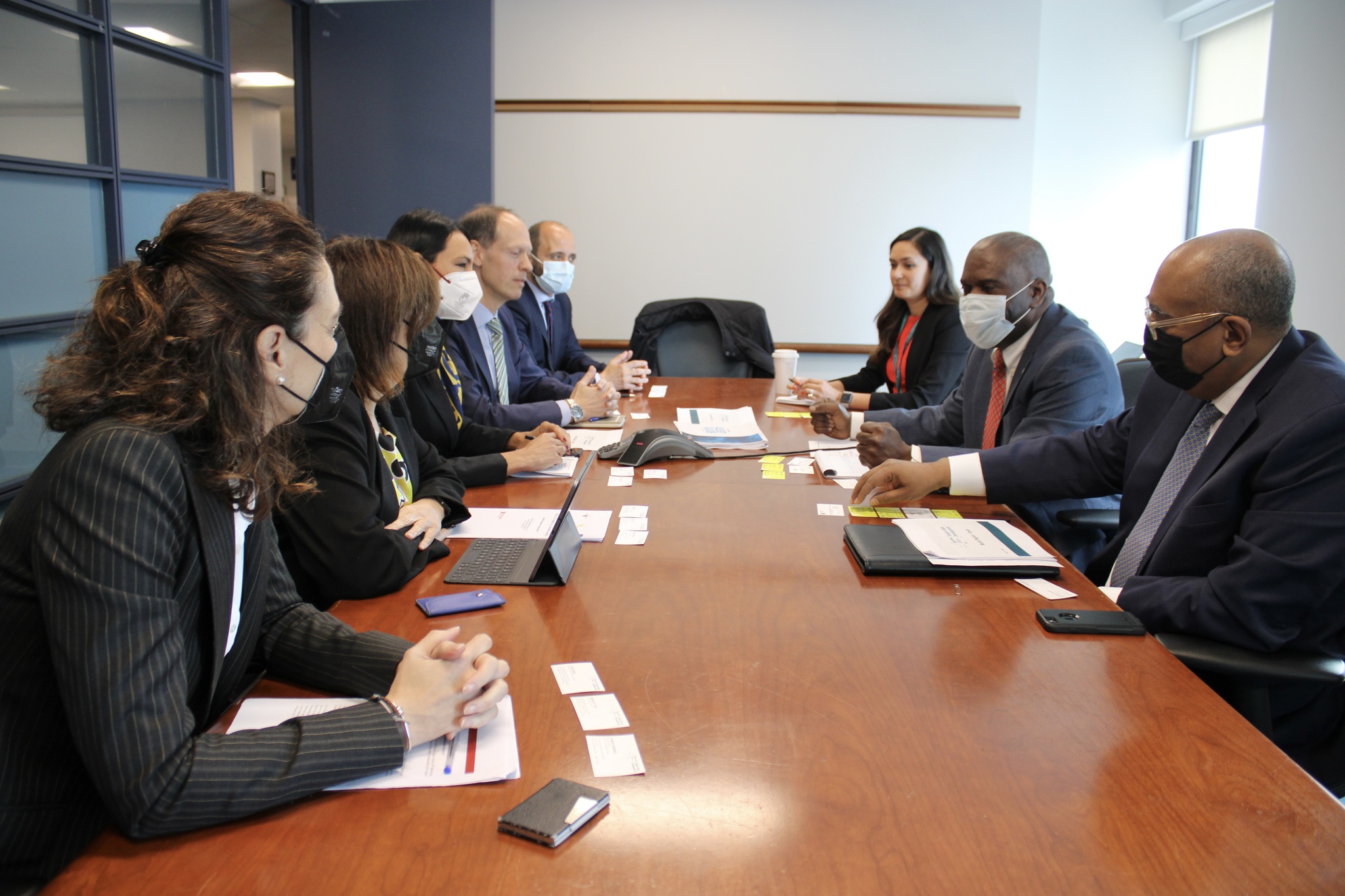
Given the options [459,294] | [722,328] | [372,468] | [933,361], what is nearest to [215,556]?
[372,468]

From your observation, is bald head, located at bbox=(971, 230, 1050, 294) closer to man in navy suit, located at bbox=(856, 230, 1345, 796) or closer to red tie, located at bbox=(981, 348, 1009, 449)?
red tie, located at bbox=(981, 348, 1009, 449)

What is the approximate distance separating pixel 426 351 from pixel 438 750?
1.44 m

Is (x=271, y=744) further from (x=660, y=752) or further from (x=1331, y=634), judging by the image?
(x=1331, y=634)

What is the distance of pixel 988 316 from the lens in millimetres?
2705

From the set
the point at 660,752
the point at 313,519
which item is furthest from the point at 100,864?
the point at 313,519

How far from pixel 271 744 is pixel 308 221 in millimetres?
668

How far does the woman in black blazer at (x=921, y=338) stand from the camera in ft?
12.7

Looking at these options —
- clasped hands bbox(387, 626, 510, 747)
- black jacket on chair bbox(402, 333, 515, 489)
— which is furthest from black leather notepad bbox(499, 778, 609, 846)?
black jacket on chair bbox(402, 333, 515, 489)

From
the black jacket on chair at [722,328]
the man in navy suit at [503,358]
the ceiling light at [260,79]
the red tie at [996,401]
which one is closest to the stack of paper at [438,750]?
the man in navy suit at [503,358]

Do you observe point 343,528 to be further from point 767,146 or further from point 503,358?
point 767,146

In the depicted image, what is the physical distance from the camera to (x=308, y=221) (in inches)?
48.0

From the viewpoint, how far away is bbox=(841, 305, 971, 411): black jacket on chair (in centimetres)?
385

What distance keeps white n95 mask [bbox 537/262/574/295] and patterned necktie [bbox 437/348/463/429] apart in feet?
4.86

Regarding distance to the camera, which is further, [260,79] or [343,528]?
[260,79]
